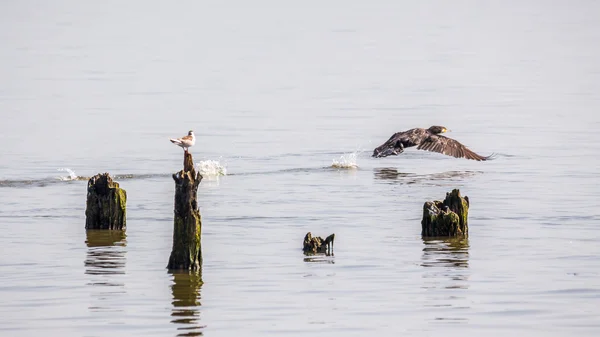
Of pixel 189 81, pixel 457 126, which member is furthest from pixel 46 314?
pixel 189 81

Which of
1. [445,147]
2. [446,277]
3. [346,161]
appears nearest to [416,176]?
[445,147]

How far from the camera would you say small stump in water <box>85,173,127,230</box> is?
20.7 m

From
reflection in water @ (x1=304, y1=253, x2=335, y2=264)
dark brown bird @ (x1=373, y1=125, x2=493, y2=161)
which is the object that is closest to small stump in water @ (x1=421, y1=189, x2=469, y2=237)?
reflection in water @ (x1=304, y1=253, x2=335, y2=264)

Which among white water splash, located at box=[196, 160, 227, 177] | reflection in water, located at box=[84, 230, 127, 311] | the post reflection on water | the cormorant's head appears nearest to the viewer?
the post reflection on water

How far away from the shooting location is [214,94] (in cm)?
4881

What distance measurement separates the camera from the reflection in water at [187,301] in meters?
15.9

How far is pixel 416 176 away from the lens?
29484 mm

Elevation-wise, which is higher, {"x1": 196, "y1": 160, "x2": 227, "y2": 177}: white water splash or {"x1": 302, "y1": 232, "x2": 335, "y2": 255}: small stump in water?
{"x1": 196, "y1": 160, "x2": 227, "y2": 177}: white water splash

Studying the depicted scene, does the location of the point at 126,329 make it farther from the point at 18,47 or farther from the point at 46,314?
the point at 18,47

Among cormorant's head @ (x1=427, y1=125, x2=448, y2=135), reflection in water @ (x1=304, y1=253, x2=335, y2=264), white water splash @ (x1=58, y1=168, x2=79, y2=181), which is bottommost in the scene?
reflection in water @ (x1=304, y1=253, x2=335, y2=264)

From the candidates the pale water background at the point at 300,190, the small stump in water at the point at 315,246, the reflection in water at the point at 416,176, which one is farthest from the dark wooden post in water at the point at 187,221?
the reflection in water at the point at 416,176

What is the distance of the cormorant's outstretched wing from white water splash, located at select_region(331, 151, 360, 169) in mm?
1687

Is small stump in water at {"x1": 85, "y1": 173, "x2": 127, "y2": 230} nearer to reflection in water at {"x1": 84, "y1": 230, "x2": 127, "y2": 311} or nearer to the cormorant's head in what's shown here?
reflection in water at {"x1": 84, "y1": 230, "x2": 127, "y2": 311}

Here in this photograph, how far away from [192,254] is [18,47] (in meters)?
56.9
